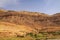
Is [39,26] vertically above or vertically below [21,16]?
below

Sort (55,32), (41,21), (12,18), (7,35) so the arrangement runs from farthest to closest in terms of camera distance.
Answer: (41,21) → (12,18) → (55,32) → (7,35)

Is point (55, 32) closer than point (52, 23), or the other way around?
point (55, 32)

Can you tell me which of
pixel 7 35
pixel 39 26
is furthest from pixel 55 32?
pixel 7 35

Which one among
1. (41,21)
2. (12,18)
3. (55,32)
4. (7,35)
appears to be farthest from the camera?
(41,21)

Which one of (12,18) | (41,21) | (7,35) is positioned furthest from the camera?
(41,21)

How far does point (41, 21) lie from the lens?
5616cm

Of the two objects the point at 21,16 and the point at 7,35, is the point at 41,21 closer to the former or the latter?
the point at 21,16

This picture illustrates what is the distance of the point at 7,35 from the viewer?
109 feet

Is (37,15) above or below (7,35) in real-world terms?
above

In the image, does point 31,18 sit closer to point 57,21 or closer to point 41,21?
point 41,21

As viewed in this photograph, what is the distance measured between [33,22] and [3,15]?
367 inches

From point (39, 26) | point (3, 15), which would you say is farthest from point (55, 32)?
point (3, 15)

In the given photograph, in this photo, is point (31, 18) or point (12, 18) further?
point (31, 18)

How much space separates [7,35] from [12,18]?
19.7 m
